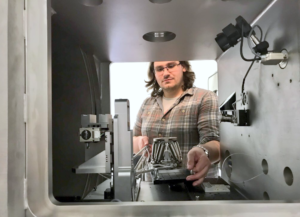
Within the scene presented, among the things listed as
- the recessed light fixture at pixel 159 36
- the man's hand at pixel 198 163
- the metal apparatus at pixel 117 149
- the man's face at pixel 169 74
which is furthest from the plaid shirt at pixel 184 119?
the metal apparatus at pixel 117 149

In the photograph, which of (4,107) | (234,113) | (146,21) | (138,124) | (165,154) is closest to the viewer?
(4,107)

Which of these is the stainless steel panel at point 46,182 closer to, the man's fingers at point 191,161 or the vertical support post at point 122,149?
the vertical support post at point 122,149

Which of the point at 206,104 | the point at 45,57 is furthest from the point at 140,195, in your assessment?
the point at 206,104

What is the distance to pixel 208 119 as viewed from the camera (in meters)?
1.45

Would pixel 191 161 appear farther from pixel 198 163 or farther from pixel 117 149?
pixel 117 149

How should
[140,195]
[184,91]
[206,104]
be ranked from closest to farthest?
[140,195], [206,104], [184,91]

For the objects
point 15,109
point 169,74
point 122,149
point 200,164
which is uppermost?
point 169,74

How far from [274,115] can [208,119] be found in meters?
0.82

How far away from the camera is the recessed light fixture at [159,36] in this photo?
866 mm

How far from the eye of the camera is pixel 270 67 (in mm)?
644

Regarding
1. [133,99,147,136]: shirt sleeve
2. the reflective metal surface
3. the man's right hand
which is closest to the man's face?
[133,99,147,136]: shirt sleeve

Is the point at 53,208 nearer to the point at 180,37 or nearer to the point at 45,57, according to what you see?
the point at 45,57

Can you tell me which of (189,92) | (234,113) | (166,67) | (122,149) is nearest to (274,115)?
(234,113)

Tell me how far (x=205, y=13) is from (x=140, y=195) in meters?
0.58
